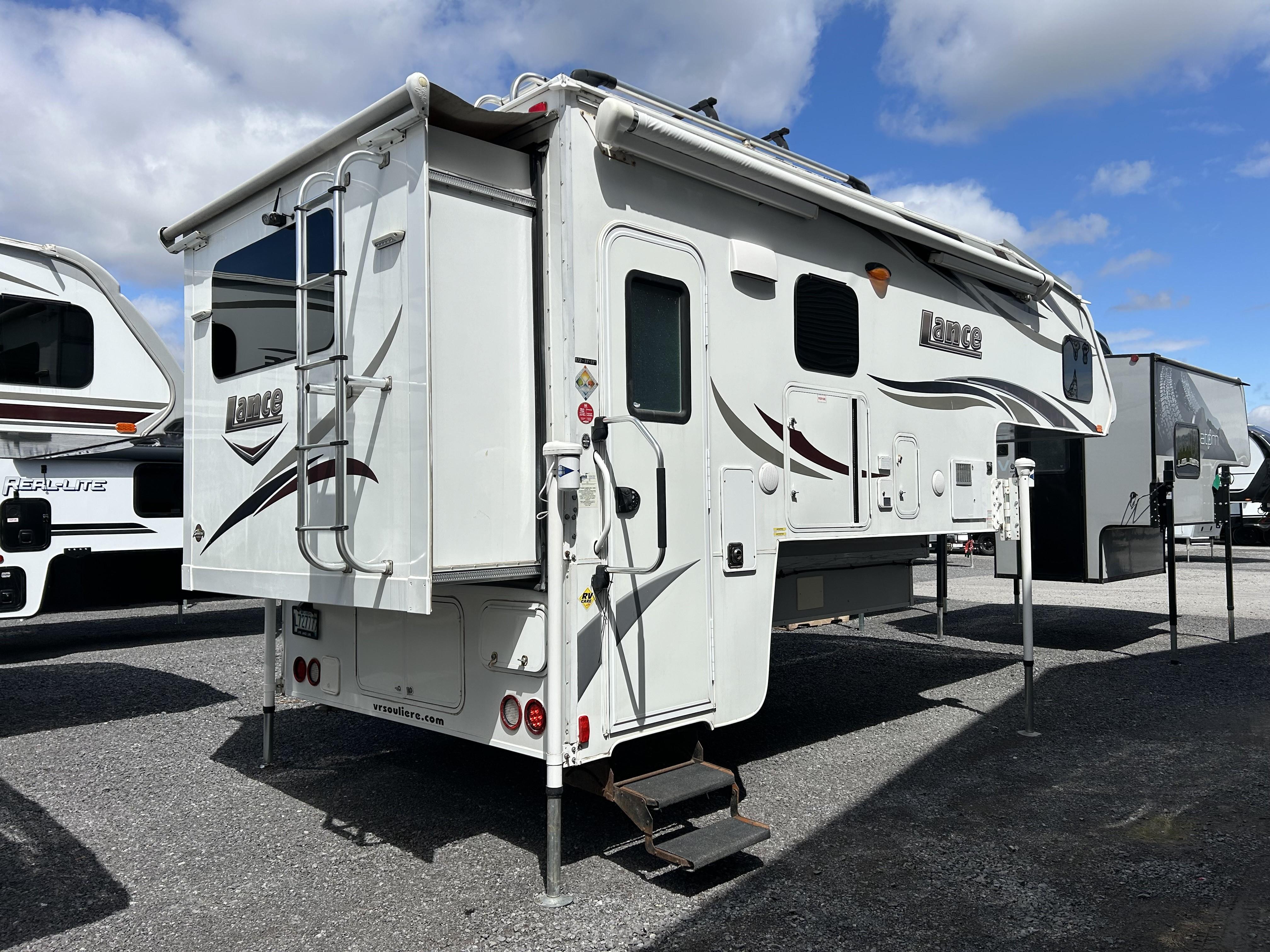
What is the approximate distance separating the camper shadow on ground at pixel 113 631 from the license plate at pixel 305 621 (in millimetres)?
5450

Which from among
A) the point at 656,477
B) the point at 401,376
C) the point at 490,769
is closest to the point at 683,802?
the point at 656,477

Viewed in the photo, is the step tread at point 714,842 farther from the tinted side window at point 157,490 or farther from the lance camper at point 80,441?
the tinted side window at point 157,490

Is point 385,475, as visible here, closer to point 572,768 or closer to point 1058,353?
point 572,768

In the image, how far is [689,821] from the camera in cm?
461

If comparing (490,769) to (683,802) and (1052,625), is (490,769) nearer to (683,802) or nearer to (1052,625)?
(683,802)

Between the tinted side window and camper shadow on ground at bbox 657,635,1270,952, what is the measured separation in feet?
21.9

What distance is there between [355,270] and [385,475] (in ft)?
2.88

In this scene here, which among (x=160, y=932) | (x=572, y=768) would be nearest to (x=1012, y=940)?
(x=572, y=768)

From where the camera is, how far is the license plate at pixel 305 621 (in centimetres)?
496

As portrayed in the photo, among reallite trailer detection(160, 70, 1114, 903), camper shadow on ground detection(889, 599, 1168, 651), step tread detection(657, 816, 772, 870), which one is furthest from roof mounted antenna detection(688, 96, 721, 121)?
camper shadow on ground detection(889, 599, 1168, 651)

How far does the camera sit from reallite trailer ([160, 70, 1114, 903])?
3.81 metres

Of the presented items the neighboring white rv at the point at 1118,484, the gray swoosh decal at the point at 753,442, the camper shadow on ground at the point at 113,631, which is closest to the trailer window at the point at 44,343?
the camper shadow on ground at the point at 113,631

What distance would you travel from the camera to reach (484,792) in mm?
5113

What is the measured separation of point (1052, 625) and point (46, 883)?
10.1 m
